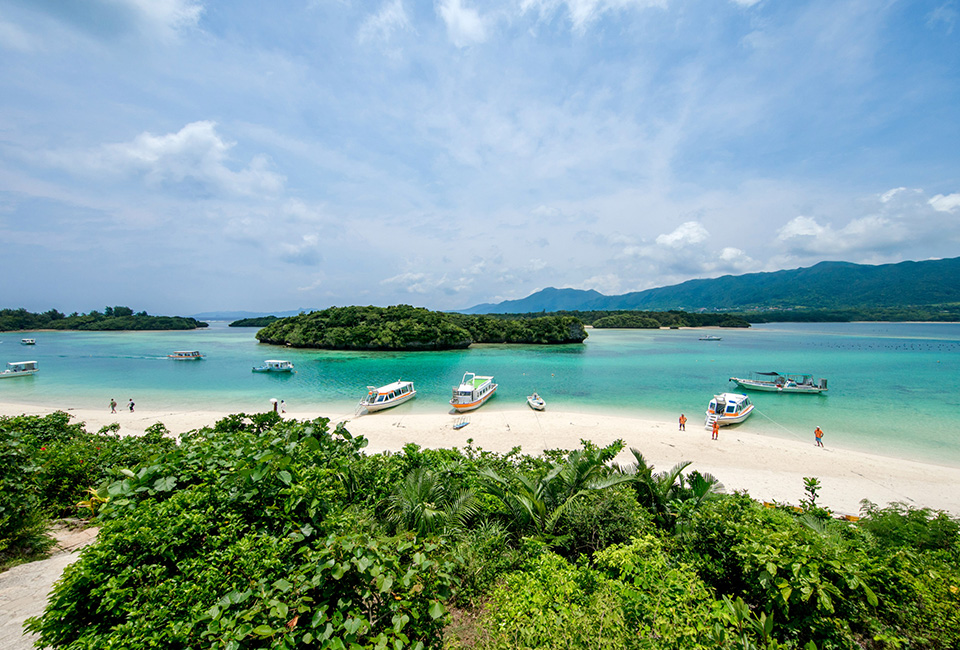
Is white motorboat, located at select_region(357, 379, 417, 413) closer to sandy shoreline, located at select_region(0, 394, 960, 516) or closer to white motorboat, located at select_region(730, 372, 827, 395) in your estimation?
sandy shoreline, located at select_region(0, 394, 960, 516)

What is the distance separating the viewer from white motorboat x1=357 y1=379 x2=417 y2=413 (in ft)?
76.4

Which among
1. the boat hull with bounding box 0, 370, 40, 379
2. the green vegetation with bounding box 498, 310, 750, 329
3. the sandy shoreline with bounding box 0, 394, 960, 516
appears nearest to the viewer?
the sandy shoreline with bounding box 0, 394, 960, 516

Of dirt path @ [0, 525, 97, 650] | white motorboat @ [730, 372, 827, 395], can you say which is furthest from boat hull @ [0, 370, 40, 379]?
white motorboat @ [730, 372, 827, 395]

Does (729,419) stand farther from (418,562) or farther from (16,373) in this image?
(16,373)

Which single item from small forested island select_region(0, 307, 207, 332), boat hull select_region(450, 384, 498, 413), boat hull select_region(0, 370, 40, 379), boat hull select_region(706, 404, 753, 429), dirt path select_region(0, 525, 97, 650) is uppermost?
small forested island select_region(0, 307, 207, 332)

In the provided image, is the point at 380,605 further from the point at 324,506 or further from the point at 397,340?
the point at 397,340

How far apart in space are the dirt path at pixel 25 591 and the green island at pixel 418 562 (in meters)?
0.43

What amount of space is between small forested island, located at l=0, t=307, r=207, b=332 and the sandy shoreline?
408 feet

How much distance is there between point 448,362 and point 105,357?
48507mm

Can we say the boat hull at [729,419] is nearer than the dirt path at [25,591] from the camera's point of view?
No

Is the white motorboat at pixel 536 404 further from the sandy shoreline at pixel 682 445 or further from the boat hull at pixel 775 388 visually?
the boat hull at pixel 775 388

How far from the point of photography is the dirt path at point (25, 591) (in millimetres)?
3043

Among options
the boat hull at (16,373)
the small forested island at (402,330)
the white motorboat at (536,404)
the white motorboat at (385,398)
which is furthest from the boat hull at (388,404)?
the boat hull at (16,373)

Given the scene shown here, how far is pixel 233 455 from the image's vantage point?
13.6 feet
